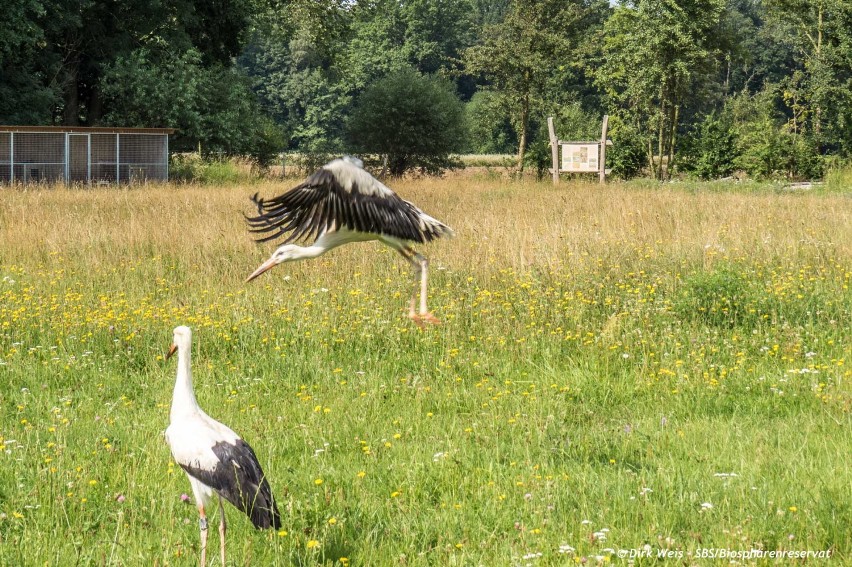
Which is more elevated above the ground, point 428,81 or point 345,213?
point 428,81

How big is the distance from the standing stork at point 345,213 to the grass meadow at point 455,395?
46.9 inches

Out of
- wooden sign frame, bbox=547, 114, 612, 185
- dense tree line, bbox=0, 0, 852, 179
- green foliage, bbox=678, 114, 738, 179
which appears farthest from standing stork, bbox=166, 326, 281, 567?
green foliage, bbox=678, 114, 738, 179

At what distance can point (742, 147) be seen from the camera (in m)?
38.9

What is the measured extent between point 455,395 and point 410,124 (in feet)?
133

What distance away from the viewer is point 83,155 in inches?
1277

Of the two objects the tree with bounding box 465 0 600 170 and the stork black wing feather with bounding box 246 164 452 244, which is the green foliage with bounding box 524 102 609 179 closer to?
the tree with bounding box 465 0 600 170

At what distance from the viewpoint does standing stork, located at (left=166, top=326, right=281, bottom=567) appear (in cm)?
430

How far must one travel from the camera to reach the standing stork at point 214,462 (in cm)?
430

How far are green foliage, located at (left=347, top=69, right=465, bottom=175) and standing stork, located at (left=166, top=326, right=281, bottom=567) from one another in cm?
4265

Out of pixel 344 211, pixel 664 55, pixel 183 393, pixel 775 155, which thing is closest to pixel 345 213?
pixel 344 211

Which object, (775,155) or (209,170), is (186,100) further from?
(775,155)

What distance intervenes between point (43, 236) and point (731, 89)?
3126 inches

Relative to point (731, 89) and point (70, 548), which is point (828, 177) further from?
point (731, 89)

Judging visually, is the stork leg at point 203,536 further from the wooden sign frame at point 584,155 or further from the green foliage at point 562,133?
the green foliage at point 562,133
